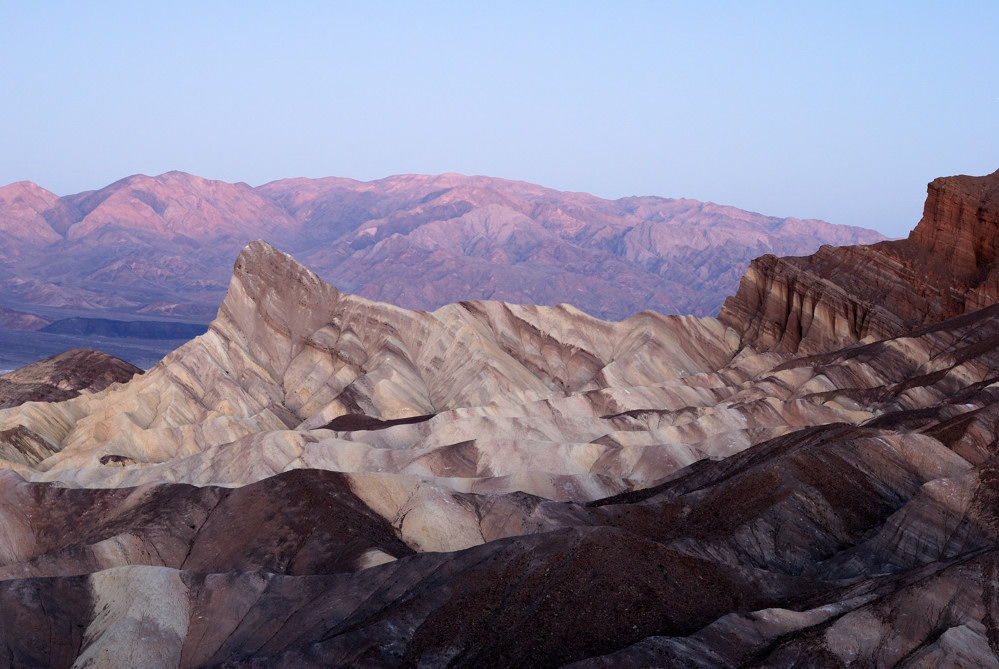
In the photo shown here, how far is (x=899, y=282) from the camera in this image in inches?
2491

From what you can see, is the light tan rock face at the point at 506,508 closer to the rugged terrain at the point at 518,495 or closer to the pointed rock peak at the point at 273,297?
the rugged terrain at the point at 518,495

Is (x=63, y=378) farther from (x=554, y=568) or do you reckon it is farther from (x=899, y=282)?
(x=554, y=568)

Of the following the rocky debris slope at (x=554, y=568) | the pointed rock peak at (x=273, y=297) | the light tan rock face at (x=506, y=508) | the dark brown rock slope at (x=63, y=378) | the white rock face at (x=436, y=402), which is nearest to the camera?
the rocky debris slope at (x=554, y=568)

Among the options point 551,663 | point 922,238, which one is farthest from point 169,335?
point 551,663

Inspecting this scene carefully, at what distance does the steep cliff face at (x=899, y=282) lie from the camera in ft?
201

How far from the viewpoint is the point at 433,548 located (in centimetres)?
3384

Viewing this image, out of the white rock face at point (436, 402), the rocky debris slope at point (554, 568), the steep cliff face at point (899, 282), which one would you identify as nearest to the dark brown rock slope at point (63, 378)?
the white rock face at point (436, 402)

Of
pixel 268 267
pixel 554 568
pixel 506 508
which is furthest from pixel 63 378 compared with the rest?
pixel 554 568

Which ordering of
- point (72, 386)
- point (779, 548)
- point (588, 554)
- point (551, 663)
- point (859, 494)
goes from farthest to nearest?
point (72, 386)
point (859, 494)
point (779, 548)
point (588, 554)
point (551, 663)

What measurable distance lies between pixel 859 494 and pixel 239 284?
45.3m

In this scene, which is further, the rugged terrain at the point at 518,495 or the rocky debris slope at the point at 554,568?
the rugged terrain at the point at 518,495

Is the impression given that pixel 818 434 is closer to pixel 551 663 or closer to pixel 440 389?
pixel 551 663

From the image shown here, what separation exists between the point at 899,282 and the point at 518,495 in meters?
37.6

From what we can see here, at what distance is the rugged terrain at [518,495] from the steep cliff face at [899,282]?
0.28 metres
